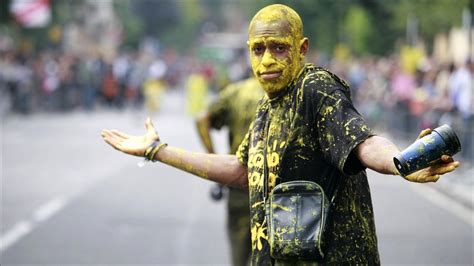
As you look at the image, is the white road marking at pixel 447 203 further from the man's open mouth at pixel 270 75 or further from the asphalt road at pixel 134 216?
the man's open mouth at pixel 270 75

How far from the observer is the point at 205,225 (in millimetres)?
12258

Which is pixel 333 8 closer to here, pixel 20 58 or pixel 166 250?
pixel 20 58

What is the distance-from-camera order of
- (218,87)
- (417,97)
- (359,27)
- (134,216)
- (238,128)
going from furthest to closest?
(359,27), (218,87), (417,97), (134,216), (238,128)

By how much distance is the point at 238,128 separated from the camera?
7422 mm

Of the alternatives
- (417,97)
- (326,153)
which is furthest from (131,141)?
(417,97)

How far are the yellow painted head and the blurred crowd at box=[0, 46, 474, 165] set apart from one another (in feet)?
30.3

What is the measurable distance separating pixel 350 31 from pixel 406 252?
35.4m

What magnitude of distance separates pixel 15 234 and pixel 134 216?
165 centimetres

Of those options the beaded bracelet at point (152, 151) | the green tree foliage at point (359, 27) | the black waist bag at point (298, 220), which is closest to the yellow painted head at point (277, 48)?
the black waist bag at point (298, 220)

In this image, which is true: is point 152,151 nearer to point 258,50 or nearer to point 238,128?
point 258,50

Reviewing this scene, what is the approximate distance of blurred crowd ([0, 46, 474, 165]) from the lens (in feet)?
61.7

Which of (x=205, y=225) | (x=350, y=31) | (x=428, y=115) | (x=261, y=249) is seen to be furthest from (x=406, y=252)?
(x=350, y=31)

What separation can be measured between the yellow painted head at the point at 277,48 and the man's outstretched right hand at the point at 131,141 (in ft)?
2.34

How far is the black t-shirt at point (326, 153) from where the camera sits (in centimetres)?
401
